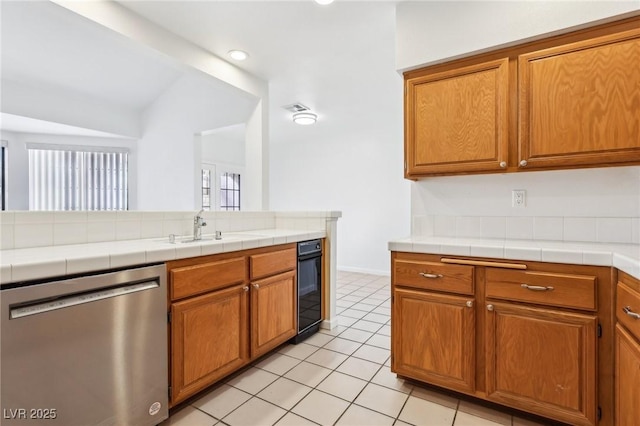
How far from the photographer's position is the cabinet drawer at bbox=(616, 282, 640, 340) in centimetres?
118

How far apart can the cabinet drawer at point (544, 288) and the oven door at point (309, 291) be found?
138cm

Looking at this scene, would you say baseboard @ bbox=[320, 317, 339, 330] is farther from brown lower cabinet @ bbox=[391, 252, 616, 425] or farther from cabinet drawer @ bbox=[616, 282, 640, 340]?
cabinet drawer @ bbox=[616, 282, 640, 340]

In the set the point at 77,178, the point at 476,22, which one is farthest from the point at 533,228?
the point at 77,178

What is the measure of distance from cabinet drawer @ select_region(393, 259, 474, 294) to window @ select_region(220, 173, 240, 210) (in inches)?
176

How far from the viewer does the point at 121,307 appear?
1368 mm

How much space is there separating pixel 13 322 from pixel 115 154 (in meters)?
4.57

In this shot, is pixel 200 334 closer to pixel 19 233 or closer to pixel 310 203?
pixel 19 233

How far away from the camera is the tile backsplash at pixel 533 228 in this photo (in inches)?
70.5

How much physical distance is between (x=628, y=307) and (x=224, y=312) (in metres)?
1.90

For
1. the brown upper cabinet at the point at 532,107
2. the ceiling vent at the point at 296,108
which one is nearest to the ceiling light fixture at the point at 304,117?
the ceiling vent at the point at 296,108

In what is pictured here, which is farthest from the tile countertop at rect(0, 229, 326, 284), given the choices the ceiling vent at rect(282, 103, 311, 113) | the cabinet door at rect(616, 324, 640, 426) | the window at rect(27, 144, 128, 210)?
the window at rect(27, 144, 128, 210)

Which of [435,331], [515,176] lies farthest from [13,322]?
[515,176]

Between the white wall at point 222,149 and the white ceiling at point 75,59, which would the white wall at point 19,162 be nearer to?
the white ceiling at point 75,59

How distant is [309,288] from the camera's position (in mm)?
2664
